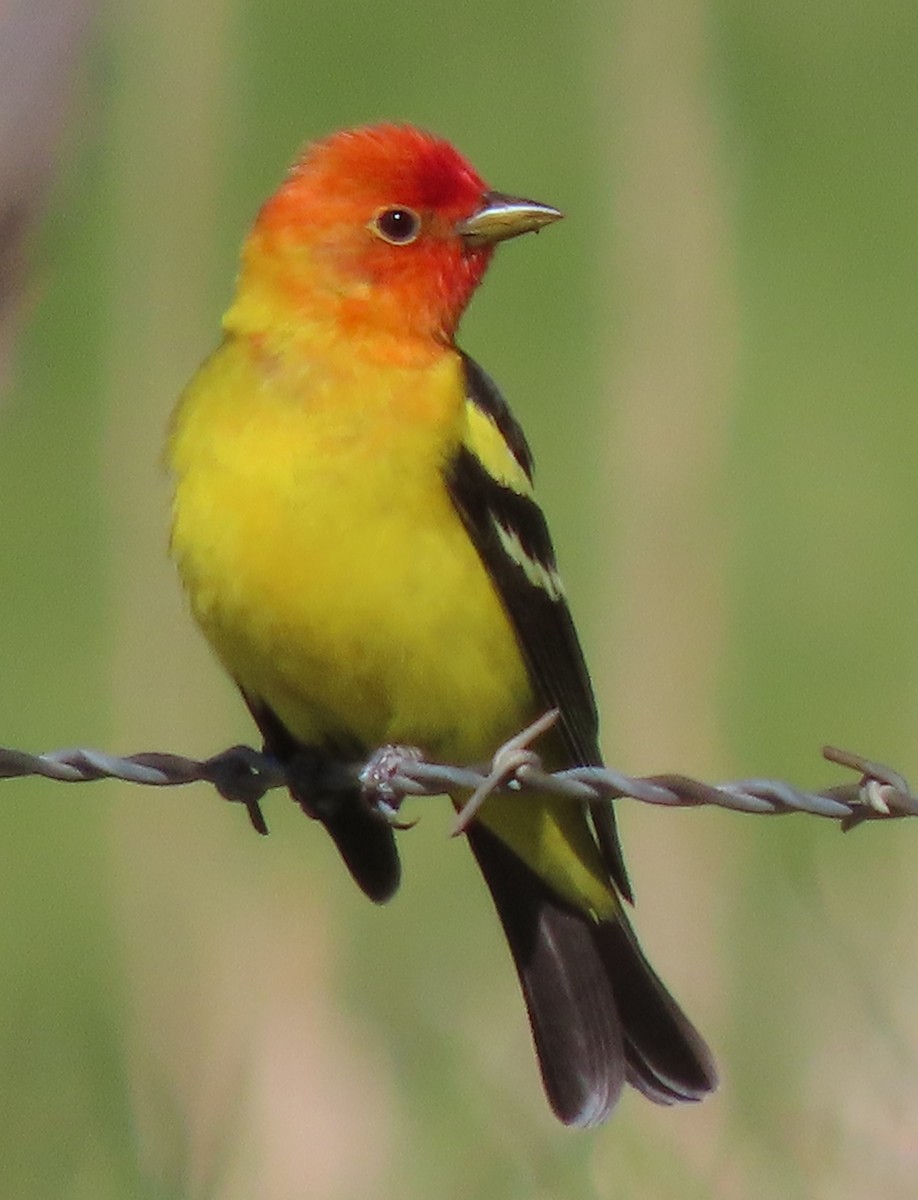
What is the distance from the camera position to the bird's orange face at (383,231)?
3631mm

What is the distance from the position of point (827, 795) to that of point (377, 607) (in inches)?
32.6

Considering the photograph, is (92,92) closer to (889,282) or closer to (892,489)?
(892,489)

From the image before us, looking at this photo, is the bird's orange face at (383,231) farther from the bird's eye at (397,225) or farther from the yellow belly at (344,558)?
the yellow belly at (344,558)

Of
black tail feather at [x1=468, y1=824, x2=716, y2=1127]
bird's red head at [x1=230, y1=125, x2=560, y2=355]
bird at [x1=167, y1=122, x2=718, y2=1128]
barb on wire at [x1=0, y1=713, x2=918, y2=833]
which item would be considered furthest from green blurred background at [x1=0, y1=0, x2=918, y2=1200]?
bird's red head at [x1=230, y1=125, x2=560, y2=355]

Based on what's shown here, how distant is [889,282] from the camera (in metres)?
8.45

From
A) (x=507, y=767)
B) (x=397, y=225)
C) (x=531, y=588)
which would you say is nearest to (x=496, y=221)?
(x=397, y=225)

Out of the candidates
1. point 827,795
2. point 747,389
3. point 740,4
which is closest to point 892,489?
point 747,389

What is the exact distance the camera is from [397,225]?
12.1 ft

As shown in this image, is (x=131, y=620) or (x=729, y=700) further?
(x=729, y=700)

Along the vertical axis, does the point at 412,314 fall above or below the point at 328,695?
above

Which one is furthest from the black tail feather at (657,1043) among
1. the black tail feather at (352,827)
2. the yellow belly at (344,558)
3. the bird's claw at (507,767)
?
the bird's claw at (507,767)

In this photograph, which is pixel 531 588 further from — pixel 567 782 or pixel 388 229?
pixel 567 782

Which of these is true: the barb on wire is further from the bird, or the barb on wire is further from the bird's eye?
the bird's eye

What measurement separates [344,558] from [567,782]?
0.59 metres
